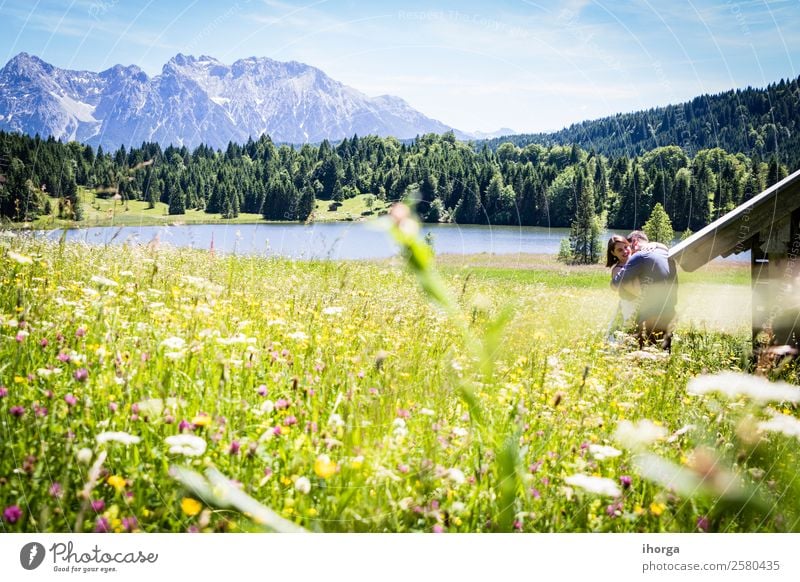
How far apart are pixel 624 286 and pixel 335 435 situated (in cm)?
403

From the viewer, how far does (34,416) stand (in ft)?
7.25

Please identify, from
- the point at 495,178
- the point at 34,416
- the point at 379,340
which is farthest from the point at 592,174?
the point at 34,416

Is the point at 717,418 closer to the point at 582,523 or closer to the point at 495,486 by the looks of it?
the point at 582,523

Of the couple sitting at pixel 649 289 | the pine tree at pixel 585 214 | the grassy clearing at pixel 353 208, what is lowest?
the couple sitting at pixel 649 289

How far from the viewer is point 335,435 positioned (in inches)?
91.6

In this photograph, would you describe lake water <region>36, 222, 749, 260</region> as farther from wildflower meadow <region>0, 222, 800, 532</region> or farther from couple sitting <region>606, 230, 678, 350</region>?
couple sitting <region>606, 230, 678, 350</region>

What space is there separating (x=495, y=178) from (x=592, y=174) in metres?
3.53

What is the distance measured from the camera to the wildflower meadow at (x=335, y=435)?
2.06 meters

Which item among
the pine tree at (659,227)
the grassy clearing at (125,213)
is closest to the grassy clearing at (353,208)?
the grassy clearing at (125,213)

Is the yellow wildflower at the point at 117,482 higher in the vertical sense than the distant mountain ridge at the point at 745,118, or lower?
lower

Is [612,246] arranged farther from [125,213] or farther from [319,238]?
[125,213]

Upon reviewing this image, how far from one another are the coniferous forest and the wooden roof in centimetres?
30

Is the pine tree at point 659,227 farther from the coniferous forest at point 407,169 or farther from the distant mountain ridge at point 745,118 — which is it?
the distant mountain ridge at point 745,118

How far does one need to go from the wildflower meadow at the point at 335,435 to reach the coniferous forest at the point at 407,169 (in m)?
0.93
